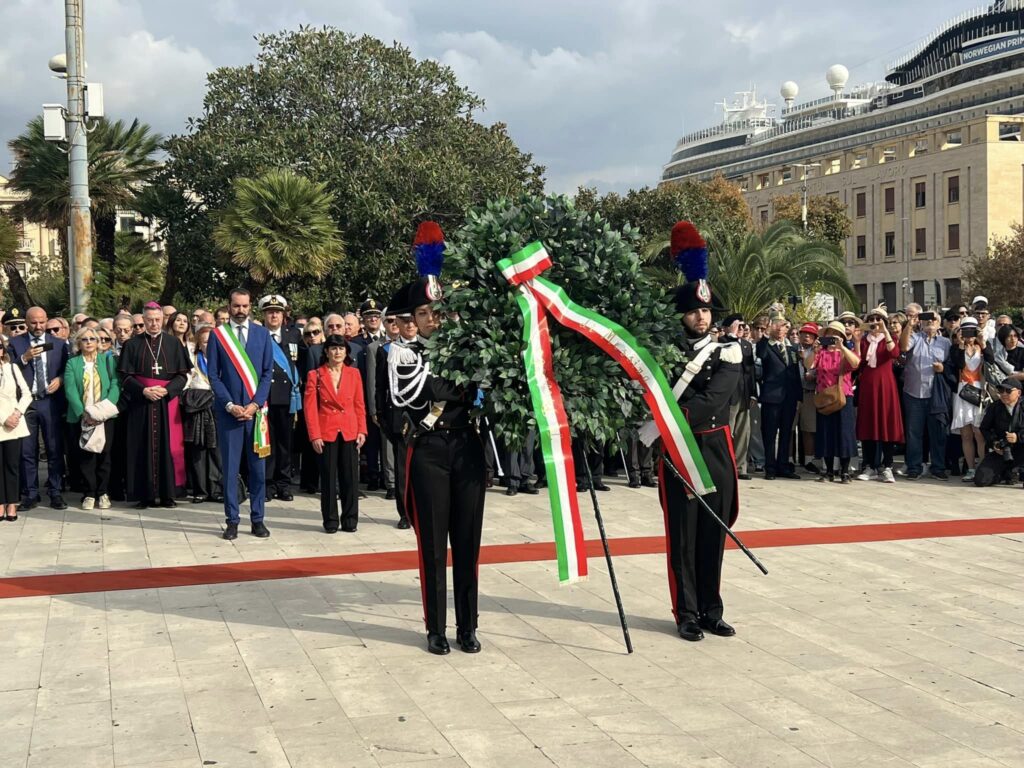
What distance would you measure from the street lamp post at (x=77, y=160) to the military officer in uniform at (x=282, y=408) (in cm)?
464

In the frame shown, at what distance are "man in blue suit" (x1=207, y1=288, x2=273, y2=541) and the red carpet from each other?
1.18 meters

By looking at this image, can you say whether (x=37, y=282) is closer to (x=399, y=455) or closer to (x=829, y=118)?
(x=399, y=455)

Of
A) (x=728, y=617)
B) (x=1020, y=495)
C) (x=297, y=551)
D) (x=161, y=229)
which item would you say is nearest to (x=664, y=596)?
(x=728, y=617)

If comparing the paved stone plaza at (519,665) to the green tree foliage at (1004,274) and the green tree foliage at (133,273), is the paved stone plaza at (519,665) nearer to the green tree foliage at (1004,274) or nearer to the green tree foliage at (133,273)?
the green tree foliage at (133,273)

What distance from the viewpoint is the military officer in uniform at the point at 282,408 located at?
12.2 m

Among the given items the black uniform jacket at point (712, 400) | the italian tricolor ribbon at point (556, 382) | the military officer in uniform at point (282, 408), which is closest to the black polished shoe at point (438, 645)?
the italian tricolor ribbon at point (556, 382)

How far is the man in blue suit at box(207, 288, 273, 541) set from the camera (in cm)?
1011

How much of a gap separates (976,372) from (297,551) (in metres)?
8.17

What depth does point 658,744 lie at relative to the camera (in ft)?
16.3

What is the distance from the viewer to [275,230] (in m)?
23.8

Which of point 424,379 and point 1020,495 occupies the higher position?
point 424,379

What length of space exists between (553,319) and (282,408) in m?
6.41

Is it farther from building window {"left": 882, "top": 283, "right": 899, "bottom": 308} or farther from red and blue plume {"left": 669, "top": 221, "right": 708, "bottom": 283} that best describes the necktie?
building window {"left": 882, "top": 283, "right": 899, "bottom": 308}

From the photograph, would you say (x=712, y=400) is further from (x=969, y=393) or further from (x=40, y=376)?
(x=40, y=376)
